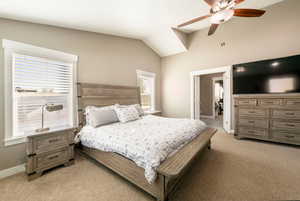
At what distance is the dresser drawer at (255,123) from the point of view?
3149 millimetres

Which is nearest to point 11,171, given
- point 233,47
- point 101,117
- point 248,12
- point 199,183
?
point 101,117

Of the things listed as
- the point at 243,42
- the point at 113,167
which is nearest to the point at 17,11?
the point at 113,167

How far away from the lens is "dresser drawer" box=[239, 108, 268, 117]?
10.4 ft

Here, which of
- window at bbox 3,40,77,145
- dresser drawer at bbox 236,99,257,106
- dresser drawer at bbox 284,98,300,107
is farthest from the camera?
dresser drawer at bbox 236,99,257,106

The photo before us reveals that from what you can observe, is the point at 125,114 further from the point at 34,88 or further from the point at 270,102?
the point at 270,102

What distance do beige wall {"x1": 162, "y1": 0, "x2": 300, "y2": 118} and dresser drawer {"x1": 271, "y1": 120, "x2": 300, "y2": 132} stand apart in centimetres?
173

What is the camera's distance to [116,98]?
3557 mm

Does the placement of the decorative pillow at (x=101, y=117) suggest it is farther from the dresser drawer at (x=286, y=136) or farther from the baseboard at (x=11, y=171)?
the dresser drawer at (x=286, y=136)

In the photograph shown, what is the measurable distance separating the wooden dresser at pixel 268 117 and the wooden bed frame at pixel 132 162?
4.59ft

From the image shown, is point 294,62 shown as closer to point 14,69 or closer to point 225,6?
point 225,6

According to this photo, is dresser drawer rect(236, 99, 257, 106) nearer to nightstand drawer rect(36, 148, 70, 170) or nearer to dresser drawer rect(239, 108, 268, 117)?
dresser drawer rect(239, 108, 268, 117)

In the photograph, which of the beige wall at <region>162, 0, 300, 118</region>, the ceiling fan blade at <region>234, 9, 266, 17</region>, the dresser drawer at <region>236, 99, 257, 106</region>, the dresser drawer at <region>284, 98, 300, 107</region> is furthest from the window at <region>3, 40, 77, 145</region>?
the dresser drawer at <region>284, 98, 300, 107</region>

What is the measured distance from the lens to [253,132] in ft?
10.8

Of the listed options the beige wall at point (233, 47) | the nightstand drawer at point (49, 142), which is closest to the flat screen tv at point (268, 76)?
the beige wall at point (233, 47)
